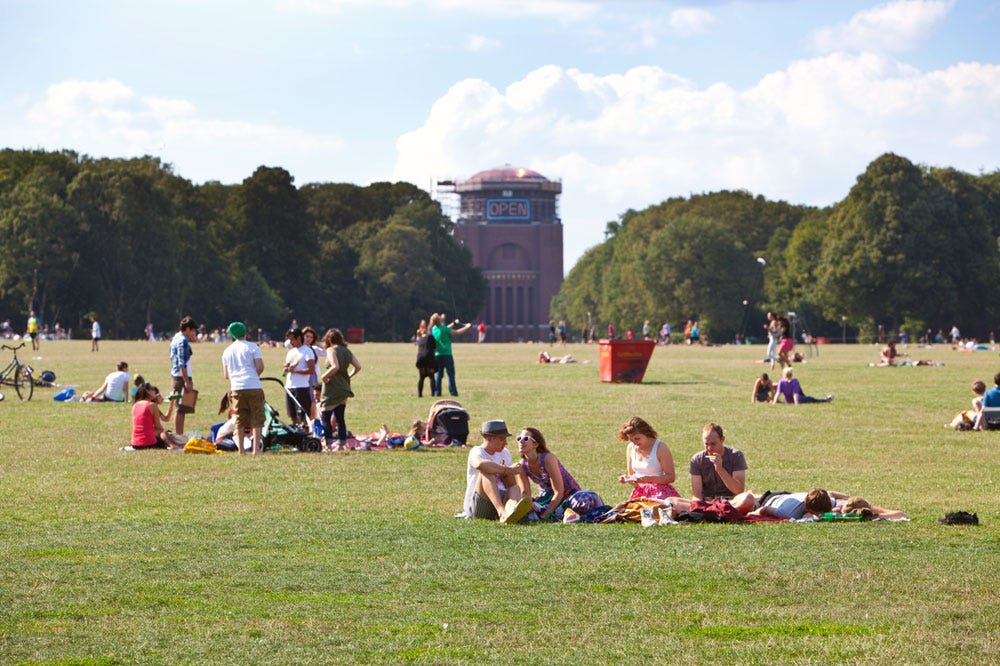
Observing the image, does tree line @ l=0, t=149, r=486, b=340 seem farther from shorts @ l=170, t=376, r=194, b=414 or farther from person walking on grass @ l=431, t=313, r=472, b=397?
shorts @ l=170, t=376, r=194, b=414

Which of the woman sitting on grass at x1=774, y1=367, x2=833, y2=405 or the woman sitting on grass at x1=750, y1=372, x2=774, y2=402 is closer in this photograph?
the woman sitting on grass at x1=774, y1=367, x2=833, y2=405

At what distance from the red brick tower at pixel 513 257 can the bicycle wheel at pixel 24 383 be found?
163 m

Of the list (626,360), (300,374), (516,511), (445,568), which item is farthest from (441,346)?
(445,568)

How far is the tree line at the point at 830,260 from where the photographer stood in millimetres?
95875

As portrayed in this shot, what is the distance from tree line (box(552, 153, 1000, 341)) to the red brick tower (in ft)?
164

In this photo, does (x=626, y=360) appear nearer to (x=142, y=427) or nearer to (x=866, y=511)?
(x=142, y=427)

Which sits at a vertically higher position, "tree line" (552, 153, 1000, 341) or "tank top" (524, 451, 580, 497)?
"tree line" (552, 153, 1000, 341)

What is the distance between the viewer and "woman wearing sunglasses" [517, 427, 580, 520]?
45.0 feet

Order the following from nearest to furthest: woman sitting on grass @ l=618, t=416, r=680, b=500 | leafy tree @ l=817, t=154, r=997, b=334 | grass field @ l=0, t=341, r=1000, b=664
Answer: grass field @ l=0, t=341, r=1000, b=664, woman sitting on grass @ l=618, t=416, r=680, b=500, leafy tree @ l=817, t=154, r=997, b=334

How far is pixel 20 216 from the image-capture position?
93375 millimetres

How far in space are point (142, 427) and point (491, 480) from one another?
28.4 ft

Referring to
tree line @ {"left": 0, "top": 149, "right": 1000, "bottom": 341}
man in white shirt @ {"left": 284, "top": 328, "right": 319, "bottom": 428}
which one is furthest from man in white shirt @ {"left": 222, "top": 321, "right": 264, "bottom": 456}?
tree line @ {"left": 0, "top": 149, "right": 1000, "bottom": 341}

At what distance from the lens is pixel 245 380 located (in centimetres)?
1961

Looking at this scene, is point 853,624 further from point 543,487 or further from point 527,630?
point 543,487
